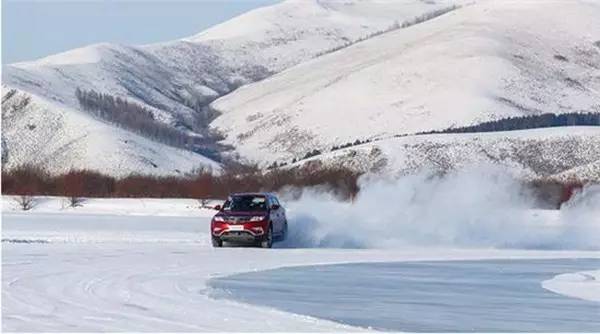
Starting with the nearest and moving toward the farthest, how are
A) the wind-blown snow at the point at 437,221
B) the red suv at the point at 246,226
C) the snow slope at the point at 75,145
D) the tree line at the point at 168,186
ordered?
1. the red suv at the point at 246,226
2. the wind-blown snow at the point at 437,221
3. the tree line at the point at 168,186
4. the snow slope at the point at 75,145

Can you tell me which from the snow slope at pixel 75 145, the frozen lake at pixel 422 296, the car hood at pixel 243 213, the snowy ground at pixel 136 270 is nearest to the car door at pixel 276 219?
the car hood at pixel 243 213

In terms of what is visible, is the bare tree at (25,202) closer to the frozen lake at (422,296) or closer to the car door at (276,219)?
the car door at (276,219)

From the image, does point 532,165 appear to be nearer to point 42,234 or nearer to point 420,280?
point 42,234

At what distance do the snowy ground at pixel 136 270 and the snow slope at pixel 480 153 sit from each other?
3572 inches

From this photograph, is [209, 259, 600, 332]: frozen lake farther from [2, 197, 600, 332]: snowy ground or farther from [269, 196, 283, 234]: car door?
[269, 196, 283, 234]: car door

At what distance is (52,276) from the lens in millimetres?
24250

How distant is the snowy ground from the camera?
1777 cm

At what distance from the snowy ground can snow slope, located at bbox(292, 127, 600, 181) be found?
298 ft

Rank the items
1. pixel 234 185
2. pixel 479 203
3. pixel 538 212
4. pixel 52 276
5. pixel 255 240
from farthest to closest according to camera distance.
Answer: pixel 234 185
pixel 538 212
pixel 479 203
pixel 255 240
pixel 52 276

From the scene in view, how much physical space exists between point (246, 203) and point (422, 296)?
15082mm

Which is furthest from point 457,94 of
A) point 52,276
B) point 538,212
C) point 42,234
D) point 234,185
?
point 52,276

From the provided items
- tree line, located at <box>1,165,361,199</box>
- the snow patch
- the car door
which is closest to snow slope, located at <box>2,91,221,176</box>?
tree line, located at <box>1,165,361,199</box>

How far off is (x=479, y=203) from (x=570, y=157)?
102 meters

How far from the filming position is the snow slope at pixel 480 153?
457 ft
